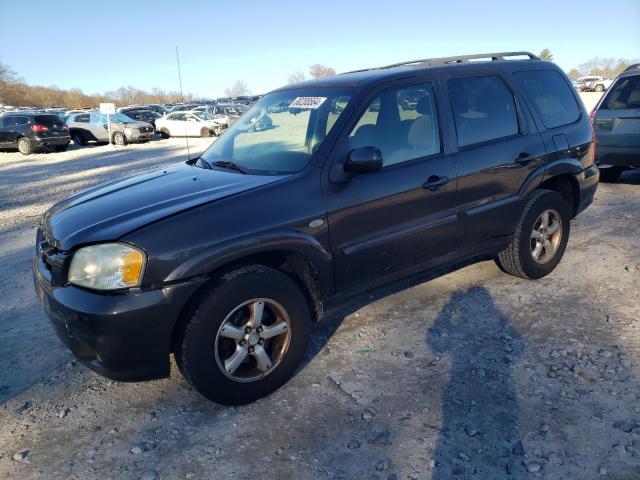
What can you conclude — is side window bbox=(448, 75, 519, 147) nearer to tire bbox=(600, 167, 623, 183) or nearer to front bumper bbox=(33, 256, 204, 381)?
front bumper bbox=(33, 256, 204, 381)

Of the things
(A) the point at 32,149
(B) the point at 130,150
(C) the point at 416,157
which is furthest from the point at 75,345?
(A) the point at 32,149

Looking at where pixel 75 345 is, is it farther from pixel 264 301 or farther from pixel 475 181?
pixel 475 181

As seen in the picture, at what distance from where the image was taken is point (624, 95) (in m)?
7.39

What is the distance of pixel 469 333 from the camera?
3549mm

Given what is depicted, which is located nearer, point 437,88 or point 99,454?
point 99,454

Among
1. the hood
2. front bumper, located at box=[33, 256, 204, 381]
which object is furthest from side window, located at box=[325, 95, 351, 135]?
front bumper, located at box=[33, 256, 204, 381]

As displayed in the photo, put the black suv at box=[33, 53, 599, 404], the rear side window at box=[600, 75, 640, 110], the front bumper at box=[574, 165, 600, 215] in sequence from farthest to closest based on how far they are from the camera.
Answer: the rear side window at box=[600, 75, 640, 110] < the front bumper at box=[574, 165, 600, 215] < the black suv at box=[33, 53, 599, 404]

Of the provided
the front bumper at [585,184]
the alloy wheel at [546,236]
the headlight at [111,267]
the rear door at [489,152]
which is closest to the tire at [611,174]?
the front bumper at [585,184]

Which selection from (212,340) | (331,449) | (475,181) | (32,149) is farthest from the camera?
(32,149)

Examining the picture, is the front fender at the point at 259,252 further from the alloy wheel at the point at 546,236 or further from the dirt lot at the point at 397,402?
the alloy wheel at the point at 546,236

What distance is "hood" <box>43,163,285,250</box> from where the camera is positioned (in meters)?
2.63

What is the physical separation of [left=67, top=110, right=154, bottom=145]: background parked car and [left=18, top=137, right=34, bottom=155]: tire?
3.53m

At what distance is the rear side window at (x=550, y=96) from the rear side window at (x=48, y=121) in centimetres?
1899

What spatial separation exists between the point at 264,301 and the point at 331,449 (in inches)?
33.9
